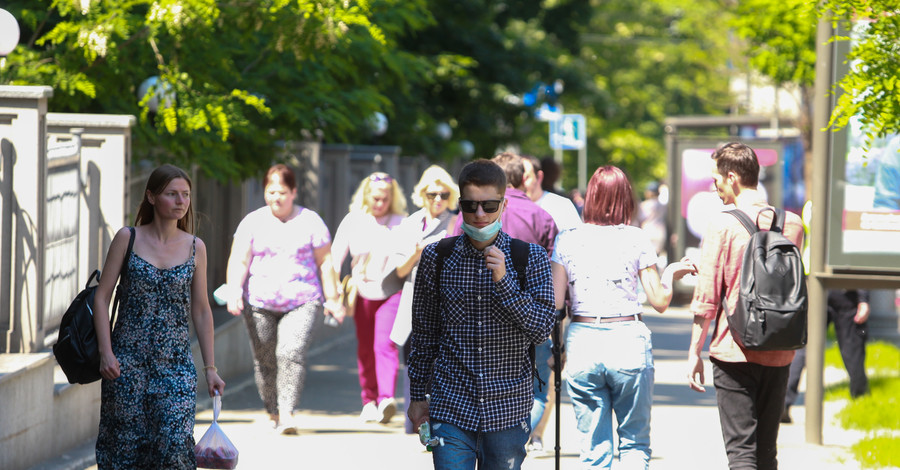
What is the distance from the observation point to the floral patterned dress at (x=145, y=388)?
5375mm

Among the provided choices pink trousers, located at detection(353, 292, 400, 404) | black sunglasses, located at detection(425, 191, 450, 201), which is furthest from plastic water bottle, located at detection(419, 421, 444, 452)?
pink trousers, located at detection(353, 292, 400, 404)

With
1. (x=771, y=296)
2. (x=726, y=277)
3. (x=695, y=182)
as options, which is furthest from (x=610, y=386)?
(x=695, y=182)

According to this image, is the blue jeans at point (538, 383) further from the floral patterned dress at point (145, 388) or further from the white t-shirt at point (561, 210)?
the floral patterned dress at point (145, 388)

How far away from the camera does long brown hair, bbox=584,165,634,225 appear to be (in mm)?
6176

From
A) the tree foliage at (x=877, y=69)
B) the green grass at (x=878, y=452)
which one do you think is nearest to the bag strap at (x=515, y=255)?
the tree foliage at (x=877, y=69)

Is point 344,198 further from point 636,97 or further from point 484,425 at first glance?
point 636,97

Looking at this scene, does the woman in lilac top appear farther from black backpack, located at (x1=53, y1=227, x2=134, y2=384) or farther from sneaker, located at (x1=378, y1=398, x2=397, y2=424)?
black backpack, located at (x1=53, y1=227, x2=134, y2=384)

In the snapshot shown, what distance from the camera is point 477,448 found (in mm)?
5000

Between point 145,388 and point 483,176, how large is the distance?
1614 mm

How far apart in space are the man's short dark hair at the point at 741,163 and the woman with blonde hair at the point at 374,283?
3776 mm

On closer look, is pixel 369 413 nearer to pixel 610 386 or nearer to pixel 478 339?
pixel 610 386

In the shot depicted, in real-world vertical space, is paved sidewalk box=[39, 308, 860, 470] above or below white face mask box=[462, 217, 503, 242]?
below

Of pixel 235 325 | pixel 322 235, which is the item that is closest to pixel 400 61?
pixel 235 325

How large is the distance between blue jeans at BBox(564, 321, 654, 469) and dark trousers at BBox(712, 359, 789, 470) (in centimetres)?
35
